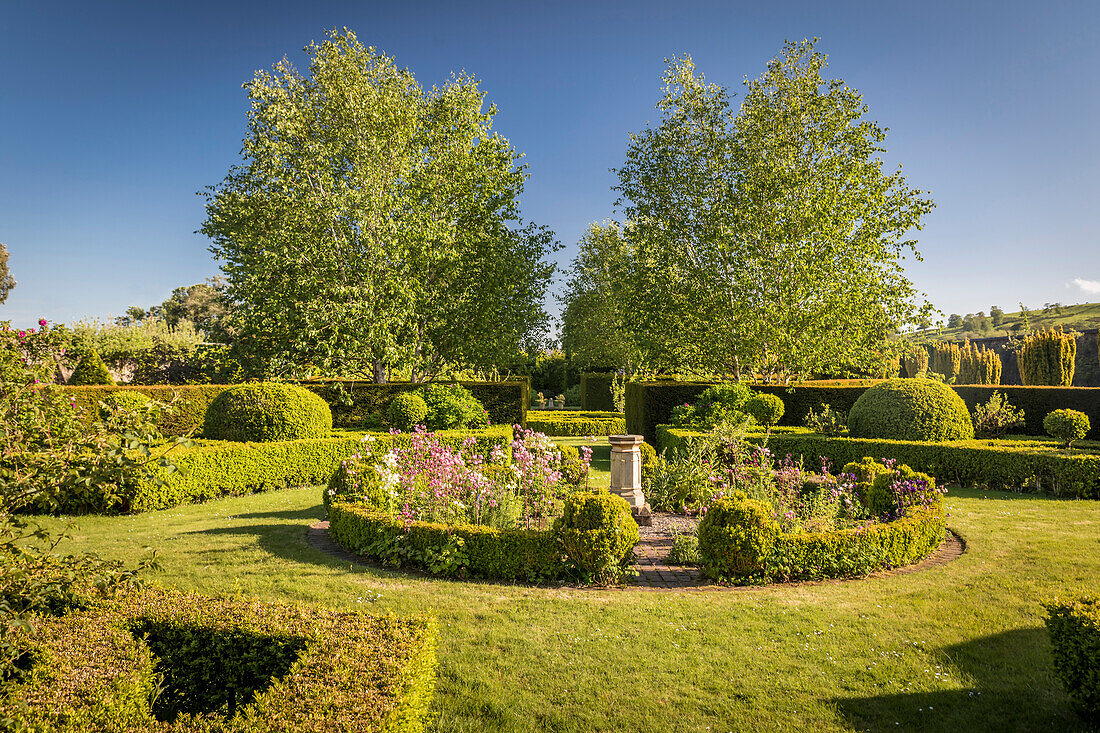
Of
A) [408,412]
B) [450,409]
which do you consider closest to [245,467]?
[408,412]

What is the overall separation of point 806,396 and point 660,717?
51.9 feet

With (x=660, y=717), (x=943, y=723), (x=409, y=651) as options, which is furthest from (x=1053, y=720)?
(x=409, y=651)

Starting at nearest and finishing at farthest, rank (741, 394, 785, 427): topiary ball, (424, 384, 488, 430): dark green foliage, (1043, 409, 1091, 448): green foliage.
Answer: (1043, 409, 1091, 448): green foliage → (424, 384, 488, 430): dark green foliage → (741, 394, 785, 427): topiary ball

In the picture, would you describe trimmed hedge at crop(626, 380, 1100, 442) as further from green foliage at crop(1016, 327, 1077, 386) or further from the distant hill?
the distant hill

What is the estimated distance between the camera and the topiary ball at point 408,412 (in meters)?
13.8

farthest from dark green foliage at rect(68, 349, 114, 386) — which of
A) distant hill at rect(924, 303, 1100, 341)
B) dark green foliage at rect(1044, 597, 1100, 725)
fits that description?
distant hill at rect(924, 303, 1100, 341)

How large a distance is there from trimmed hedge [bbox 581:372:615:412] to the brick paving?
24.0 meters

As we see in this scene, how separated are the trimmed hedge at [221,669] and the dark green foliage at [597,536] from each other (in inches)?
111

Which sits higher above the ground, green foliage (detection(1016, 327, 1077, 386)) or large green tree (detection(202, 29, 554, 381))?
large green tree (detection(202, 29, 554, 381))

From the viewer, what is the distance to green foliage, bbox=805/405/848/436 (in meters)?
14.7

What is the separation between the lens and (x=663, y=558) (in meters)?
7.11

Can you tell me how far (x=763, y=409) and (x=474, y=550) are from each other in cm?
1187

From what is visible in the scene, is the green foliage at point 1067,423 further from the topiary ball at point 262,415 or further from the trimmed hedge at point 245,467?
the topiary ball at point 262,415

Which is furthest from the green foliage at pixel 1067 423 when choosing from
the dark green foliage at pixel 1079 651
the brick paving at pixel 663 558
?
the dark green foliage at pixel 1079 651
